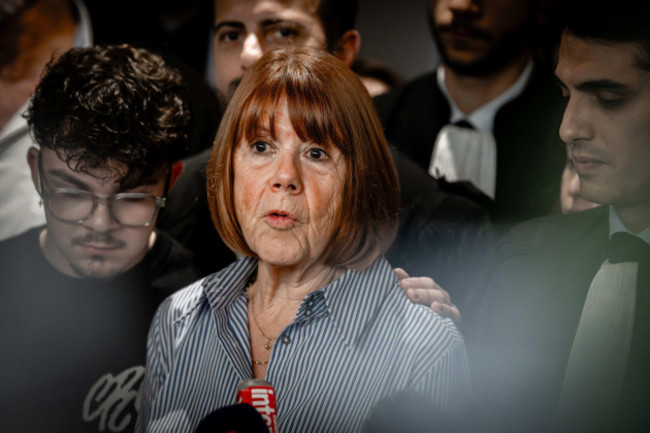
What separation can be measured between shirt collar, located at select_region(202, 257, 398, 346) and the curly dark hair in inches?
8.8

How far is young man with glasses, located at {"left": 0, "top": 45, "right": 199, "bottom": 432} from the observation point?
106cm

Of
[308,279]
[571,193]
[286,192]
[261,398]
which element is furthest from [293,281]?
[571,193]

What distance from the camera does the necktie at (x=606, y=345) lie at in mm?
919

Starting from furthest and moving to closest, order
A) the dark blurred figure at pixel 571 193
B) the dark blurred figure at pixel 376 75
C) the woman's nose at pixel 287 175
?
the dark blurred figure at pixel 376 75, the dark blurred figure at pixel 571 193, the woman's nose at pixel 287 175

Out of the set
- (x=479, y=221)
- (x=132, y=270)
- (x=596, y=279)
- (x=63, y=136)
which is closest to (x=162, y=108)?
(x=63, y=136)

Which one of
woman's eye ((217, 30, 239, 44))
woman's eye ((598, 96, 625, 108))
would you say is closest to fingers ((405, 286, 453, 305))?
woman's eye ((598, 96, 625, 108))

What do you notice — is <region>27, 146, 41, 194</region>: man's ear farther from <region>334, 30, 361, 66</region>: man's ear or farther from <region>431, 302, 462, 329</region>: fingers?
<region>431, 302, 462, 329</region>: fingers

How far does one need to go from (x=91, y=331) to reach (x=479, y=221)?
2.14ft

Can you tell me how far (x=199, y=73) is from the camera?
1.41m

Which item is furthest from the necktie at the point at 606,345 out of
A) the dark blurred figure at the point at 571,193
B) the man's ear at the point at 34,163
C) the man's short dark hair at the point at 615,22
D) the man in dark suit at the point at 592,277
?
the man's ear at the point at 34,163

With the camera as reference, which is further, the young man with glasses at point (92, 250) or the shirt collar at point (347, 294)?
the young man with glasses at point (92, 250)

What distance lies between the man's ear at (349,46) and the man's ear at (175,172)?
1.16 ft

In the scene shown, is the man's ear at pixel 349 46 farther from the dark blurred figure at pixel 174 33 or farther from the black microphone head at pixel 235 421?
the black microphone head at pixel 235 421

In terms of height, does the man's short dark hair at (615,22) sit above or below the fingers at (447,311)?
above
